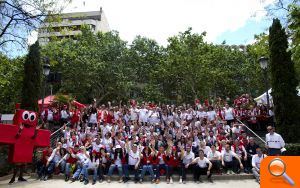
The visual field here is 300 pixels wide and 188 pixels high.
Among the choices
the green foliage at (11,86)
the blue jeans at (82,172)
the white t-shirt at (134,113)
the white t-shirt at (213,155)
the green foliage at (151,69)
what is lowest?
the blue jeans at (82,172)

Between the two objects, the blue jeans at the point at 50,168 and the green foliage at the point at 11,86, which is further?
the green foliage at the point at 11,86

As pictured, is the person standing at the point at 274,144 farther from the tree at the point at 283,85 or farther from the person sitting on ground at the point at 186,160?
the person sitting on ground at the point at 186,160

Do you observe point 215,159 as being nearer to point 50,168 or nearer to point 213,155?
point 213,155

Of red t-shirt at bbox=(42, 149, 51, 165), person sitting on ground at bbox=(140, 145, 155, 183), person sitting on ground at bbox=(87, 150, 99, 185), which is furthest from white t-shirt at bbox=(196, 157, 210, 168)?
red t-shirt at bbox=(42, 149, 51, 165)

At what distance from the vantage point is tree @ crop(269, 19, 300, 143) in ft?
50.2

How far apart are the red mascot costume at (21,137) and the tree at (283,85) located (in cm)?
1134

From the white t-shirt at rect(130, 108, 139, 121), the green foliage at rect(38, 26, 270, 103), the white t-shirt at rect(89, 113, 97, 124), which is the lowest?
the white t-shirt at rect(89, 113, 97, 124)

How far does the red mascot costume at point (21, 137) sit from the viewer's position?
11.8m

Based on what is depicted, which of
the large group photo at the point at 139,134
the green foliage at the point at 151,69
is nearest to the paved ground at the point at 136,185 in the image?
the large group photo at the point at 139,134

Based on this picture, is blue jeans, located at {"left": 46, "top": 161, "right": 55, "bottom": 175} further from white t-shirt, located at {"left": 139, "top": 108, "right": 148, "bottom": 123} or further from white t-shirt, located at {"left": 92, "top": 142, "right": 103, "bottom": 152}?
Result: white t-shirt, located at {"left": 139, "top": 108, "right": 148, "bottom": 123}

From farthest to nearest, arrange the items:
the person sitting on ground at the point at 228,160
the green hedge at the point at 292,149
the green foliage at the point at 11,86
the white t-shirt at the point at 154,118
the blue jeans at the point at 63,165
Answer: the green foliage at the point at 11,86 → the white t-shirt at the point at 154,118 → the blue jeans at the point at 63,165 → the green hedge at the point at 292,149 → the person sitting on ground at the point at 228,160

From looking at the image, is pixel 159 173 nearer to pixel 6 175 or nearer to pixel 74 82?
pixel 6 175

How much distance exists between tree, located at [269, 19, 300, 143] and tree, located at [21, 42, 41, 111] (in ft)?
43.0

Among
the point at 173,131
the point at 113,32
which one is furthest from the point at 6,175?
the point at 113,32
